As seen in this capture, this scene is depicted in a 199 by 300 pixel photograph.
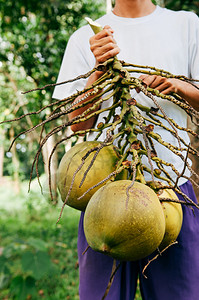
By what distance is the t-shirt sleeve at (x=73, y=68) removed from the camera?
1492mm

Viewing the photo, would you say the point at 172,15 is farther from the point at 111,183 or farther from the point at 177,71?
the point at 111,183

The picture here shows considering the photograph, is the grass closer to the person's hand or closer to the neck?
the person's hand

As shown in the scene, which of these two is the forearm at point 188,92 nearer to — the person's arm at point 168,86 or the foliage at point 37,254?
the person's arm at point 168,86

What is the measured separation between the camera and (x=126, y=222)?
0.77 meters

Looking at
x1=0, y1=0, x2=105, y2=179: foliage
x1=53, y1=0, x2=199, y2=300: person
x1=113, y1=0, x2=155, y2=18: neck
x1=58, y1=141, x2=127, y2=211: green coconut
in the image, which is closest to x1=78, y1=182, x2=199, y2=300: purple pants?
x1=53, y1=0, x2=199, y2=300: person

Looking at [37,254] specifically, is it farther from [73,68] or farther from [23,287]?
[73,68]

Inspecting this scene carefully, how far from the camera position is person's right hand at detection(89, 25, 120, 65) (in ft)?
3.47

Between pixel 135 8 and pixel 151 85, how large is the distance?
0.60 metres

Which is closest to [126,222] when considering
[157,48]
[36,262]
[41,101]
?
[157,48]

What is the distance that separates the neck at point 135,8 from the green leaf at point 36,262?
2.58 m

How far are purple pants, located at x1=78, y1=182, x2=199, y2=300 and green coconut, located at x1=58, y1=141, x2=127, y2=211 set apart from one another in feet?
1.58

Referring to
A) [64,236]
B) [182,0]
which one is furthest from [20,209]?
[182,0]

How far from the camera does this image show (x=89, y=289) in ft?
4.51

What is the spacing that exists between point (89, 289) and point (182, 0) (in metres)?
2.49
